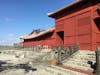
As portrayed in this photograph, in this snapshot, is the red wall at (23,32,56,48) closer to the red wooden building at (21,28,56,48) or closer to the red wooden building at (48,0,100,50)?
the red wooden building at (21,28,56,48)

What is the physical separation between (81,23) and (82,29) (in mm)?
628

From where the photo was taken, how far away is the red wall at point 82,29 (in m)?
16.9

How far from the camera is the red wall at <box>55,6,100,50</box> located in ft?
55.4

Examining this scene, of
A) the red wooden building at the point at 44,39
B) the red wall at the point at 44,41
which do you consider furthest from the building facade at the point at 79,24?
the red wooden building at the point at 44,39

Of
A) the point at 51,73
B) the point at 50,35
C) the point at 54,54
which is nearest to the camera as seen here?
the point at 51,73

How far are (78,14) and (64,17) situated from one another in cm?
276

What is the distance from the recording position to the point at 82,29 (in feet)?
59.4

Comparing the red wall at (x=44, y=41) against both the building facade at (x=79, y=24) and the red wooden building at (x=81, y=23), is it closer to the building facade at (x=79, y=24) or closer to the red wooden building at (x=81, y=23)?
the building facade at (x=79, y=24)

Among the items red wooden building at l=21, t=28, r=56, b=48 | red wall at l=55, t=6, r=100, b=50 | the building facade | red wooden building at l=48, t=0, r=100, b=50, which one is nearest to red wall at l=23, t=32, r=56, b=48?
red wooden building at l=21, t=28, r=56, b=48

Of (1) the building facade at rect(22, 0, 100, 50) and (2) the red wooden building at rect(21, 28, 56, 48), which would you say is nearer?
(1) the building facade at rect(22, 0, 100, 50)

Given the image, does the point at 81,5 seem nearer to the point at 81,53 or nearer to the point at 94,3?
the point at 94,3

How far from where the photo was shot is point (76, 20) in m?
19.1

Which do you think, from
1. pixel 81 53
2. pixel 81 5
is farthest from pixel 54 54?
pixel 81 5

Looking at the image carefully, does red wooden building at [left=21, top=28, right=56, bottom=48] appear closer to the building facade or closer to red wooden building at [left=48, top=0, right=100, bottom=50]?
the building facade
